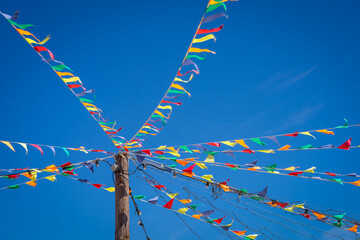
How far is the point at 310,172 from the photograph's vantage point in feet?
18.5

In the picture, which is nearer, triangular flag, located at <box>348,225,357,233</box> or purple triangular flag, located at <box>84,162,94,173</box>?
purple triangular flag, located at <box>84,162,94,173</box>

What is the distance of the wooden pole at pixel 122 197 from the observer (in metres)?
5.46

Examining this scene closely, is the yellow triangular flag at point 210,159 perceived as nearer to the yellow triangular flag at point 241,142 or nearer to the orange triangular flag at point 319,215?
the yellow triangular flag at point 241,142

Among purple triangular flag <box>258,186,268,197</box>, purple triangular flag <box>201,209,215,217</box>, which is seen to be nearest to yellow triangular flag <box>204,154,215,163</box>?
purple triangular flag <box>201,209,215,217</box>

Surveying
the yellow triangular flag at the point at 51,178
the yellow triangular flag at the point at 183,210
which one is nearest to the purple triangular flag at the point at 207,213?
the yellow triangular flag at the point at 183,210

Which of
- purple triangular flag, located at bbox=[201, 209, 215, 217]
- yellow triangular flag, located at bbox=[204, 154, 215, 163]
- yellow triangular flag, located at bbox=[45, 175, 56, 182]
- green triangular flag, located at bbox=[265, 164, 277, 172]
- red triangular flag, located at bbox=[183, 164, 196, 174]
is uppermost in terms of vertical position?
green triangular flag, located at bbox=[265, 164, 277, 172]

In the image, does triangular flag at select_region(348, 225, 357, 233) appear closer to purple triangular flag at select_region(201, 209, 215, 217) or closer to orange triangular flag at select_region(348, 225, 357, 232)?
orange triangular flag at select_region(348, 225, 357, 232)

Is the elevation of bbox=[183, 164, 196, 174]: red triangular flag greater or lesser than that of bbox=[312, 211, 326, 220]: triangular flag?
lesser

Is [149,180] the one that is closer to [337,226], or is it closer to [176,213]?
[176,213]

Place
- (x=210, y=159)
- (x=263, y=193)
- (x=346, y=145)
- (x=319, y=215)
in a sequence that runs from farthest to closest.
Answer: (x=319, y=215) → (x=263, y=193) → (x=210, y=159) → (x=346, y=145)

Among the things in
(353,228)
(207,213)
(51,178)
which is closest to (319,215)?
(353,228)

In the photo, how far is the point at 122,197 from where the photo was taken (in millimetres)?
5648

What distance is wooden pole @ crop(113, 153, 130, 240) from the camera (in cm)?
546

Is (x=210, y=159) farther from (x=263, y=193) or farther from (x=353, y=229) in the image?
(x=353, y=229)
